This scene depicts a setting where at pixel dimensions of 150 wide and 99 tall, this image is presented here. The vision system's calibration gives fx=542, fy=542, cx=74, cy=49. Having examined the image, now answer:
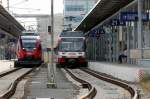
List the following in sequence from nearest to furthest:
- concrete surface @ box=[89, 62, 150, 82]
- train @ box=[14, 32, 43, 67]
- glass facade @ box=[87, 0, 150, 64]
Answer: concrete surface @ box=[89, 62, 150, 82] → glass facade @ box=[87, 0, 150, 64] → train @ box=[14, 32, 43, 67]

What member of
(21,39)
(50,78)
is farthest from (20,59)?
(50,78)

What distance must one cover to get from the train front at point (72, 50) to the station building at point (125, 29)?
3240 millimetres

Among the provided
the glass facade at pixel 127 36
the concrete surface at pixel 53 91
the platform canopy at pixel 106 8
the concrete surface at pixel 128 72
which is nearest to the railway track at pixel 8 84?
the concrete surface at pixel 53 91

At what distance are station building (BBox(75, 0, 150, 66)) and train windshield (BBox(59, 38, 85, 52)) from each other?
306 centimetres

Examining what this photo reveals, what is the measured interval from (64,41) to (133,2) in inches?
483

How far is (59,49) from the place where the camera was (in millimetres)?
51656

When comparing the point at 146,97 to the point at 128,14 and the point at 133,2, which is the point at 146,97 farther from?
the point at 133,2

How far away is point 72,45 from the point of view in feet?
168

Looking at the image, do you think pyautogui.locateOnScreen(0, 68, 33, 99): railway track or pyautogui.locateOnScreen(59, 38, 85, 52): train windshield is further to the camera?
pyautogui.locateOnScreen(59, 38, 85, 52): train windshield

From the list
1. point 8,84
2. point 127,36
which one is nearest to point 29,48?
point 127,36

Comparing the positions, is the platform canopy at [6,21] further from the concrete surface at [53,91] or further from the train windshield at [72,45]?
the concrete surface at [53,91]

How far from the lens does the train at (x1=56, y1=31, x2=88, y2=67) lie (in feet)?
168

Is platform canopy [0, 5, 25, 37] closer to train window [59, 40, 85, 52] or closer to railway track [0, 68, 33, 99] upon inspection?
train window [59, 40, 85, 52]

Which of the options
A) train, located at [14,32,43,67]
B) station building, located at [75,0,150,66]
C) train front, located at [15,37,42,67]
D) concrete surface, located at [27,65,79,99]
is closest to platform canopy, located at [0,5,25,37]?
train, located at [14,32,43,67]
